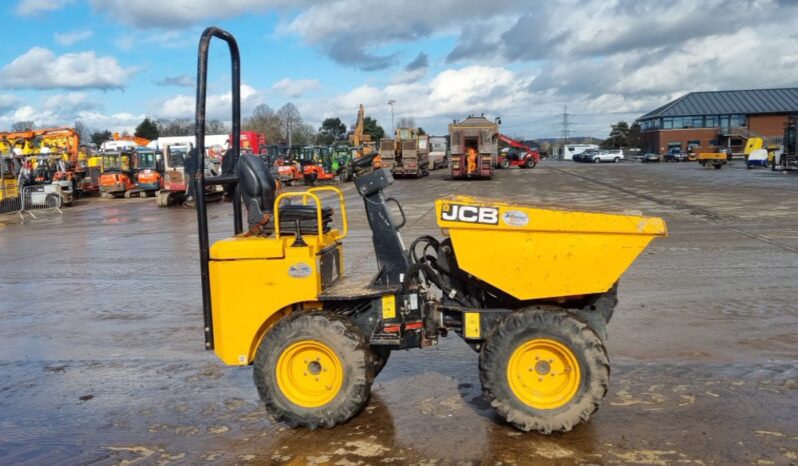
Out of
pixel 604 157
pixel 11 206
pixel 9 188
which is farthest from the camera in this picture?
pixel 604 157

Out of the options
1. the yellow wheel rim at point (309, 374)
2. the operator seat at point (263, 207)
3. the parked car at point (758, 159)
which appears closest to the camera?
the yellow wheel rim at point (309, 374)

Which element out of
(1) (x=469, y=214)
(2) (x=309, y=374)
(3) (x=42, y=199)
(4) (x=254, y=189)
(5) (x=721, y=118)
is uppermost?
(5) (x=721, y=118)

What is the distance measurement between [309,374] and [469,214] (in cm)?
151

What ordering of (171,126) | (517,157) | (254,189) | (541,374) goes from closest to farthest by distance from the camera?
(541,374) < (254,189) < (517,157) < (171,126)

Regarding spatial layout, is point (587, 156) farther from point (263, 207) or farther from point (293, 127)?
point (263, 207)

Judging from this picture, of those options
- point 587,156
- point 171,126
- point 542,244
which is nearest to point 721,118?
point 587,156

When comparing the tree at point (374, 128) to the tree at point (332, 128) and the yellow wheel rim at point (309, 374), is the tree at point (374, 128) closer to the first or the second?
the tree at point (332, 128)

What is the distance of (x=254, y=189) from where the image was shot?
4855 mm

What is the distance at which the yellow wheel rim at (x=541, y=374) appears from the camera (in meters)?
4.33

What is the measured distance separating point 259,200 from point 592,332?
246cm

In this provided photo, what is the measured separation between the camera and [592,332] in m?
4.26

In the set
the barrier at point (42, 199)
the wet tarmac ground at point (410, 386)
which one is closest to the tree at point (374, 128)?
the barrier at point (42, 199)

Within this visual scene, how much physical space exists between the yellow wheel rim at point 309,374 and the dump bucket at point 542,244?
110 centimetres

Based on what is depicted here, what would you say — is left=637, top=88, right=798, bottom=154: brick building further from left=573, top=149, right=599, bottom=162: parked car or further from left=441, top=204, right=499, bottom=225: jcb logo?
left=441, top=204, right=499, bottom=225: jcb logo
